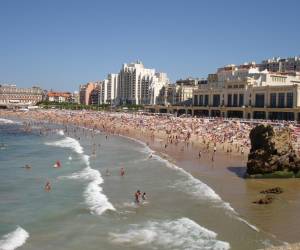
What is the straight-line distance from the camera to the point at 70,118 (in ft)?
344

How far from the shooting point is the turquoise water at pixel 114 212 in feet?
49.9

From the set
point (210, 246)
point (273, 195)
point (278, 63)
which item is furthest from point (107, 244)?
point (278, 63)

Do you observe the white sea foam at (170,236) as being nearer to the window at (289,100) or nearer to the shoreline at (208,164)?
the shoreline at (208,164)

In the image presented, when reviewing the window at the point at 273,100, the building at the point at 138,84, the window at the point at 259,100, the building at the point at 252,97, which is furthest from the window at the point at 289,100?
the building at the point at 138,84

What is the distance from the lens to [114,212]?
18.9m

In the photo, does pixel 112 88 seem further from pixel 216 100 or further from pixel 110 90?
pixel 216 100

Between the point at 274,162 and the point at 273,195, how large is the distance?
13.7 ft

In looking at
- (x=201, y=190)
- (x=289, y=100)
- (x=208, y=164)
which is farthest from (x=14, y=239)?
(x=289, y=100)

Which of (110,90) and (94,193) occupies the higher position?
(110,90)

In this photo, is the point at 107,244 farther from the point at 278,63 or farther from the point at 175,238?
the point at 278,63

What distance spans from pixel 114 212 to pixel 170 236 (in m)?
3.81

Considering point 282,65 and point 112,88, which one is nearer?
point 282,65

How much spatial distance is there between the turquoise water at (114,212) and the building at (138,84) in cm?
11617

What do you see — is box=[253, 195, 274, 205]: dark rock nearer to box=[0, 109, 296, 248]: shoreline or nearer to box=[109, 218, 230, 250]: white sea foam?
box=[0, 109, 296, 248]: shoreline
